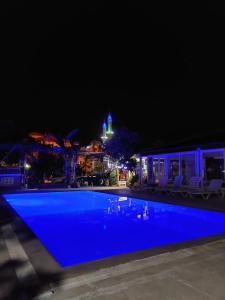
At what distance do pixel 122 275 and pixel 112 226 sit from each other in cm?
444

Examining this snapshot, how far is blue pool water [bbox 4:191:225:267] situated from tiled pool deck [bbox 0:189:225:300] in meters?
0.84

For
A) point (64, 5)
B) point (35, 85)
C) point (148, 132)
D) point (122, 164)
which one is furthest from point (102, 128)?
point (64, 5)

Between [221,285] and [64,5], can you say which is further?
[64,5]

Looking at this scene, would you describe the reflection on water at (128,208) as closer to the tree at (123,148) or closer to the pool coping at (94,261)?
the pool coping at (94,261)

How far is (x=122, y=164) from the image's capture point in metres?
A: 22.2

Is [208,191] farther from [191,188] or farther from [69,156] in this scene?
[69,156]

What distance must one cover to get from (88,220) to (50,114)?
2757 centimetres

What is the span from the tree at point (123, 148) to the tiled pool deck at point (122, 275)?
1690 cm

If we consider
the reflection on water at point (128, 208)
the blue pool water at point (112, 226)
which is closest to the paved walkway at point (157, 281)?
the blue pool water at point (112, 226)

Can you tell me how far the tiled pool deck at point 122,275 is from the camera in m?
3.00

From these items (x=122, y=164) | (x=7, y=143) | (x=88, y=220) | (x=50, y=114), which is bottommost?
(x=88, y=220)

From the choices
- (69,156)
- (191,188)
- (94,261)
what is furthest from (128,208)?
(69,156)

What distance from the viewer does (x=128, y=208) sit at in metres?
11.0

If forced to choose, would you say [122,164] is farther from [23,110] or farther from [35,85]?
[23,110]
